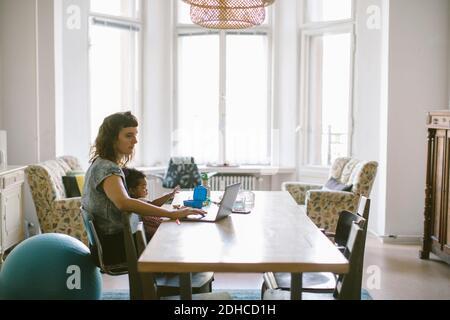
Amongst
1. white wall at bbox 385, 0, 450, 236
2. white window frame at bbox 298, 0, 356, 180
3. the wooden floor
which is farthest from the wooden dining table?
white window frame at bbox 298, 0, 356, 180

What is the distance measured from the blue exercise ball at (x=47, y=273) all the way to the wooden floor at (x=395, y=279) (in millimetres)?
1157

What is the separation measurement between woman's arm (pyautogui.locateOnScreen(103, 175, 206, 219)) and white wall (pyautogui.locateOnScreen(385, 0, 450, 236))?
3.34 meters

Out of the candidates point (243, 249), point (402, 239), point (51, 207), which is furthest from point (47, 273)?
point (402, 239)

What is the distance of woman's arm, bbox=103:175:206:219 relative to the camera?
9.31ft

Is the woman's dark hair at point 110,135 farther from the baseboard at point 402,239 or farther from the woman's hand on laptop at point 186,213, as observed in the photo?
the baseboard at point 402,239

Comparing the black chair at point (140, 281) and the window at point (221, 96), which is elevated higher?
the window at point (221, 96)

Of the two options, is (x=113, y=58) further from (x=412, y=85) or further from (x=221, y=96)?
(x=412, y=85)

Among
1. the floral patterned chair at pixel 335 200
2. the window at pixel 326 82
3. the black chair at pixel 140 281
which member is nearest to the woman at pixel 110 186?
the black chair at pixel 140 281

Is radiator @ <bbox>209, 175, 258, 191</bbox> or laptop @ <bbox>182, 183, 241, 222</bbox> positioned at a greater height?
laptop @ <bbox>182, 183, 241, 222</bbox>

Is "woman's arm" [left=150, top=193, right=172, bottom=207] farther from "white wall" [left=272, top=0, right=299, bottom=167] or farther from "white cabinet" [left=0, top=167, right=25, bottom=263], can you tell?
"white wall" [left=272, top=0, right=299, bottom=167]

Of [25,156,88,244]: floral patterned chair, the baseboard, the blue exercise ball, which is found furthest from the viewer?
the baseboard

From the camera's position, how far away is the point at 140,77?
6.75 meters

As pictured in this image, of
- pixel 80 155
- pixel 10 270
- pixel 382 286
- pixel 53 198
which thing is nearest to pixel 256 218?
pixel 10 270

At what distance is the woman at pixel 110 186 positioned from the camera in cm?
290
